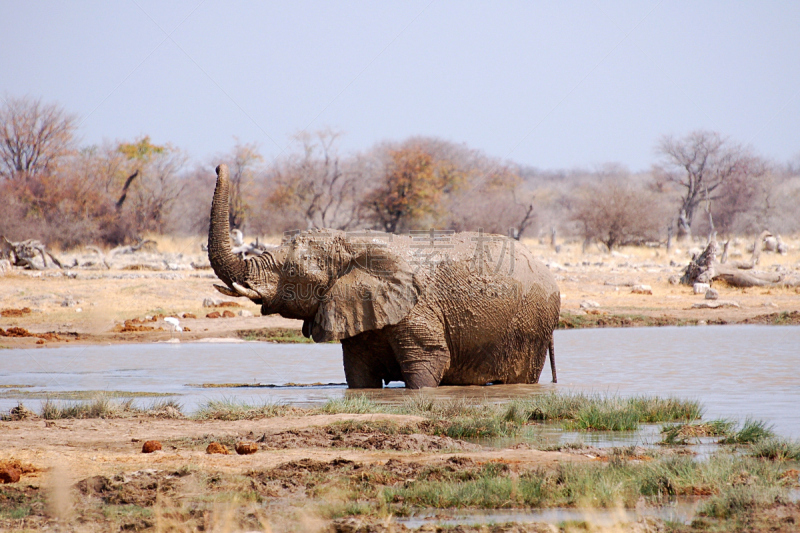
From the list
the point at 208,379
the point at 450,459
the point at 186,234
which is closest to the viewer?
the point at 450,459

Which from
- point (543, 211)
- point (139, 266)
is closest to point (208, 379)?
point (139, 266)

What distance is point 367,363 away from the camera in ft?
39.0

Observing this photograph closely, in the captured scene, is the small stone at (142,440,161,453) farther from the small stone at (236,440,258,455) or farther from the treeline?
the treeline

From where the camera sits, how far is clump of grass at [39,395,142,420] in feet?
30.8

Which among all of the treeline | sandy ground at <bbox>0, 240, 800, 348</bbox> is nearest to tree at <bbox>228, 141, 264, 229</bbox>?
the treeline

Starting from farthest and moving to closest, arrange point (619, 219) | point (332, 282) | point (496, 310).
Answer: point (619, 219) < point (496, 310) < point (332, 282)

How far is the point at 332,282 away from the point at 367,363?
1.30 metres

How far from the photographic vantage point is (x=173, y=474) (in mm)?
6496

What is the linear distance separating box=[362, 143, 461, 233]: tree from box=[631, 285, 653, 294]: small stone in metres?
23.3

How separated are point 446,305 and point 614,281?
2052 centimetres

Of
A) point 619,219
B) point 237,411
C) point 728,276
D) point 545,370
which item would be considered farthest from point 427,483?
point 619,219

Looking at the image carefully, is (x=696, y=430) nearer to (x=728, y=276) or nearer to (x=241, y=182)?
(x=728, y=276)

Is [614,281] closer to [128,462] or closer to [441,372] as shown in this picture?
[441,372]

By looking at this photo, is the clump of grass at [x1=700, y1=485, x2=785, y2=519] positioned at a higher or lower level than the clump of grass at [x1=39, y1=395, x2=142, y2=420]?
higher
